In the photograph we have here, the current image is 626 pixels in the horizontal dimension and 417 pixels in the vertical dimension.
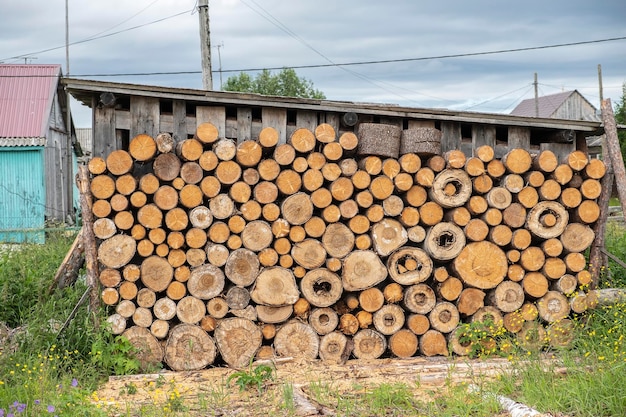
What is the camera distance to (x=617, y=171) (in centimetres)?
802

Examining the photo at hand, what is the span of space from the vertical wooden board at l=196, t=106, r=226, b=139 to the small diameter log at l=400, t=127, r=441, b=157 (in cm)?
190

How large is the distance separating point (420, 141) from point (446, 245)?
1125 millimetres

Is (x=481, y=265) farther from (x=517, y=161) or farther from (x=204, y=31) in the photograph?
(x=204, y=31)

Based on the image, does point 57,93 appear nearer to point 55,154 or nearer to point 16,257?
point 55,154

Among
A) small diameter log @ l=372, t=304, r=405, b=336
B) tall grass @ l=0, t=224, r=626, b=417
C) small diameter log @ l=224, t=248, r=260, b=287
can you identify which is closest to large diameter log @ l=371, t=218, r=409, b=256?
small diameter log @ l=372, t=304, r=405, b=336

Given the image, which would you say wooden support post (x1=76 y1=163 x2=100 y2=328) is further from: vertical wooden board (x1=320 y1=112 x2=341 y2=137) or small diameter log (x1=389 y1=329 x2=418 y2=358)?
small diameter log (x1=389 y1=329 x2=418 y2=358)

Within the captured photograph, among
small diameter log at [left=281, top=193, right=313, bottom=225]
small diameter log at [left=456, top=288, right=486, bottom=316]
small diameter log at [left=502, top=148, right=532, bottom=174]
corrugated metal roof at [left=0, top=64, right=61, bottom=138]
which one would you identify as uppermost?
corrugated metal roof at [left=0, top=64, right=61, bottom=138]

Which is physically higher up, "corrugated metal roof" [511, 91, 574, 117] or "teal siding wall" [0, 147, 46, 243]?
"corrugated metal roof" [511, 91, 574, 117]

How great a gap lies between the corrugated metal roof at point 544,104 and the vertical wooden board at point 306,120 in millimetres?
38401

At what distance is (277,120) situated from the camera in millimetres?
7613

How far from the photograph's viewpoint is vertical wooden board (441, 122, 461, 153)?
796 cm

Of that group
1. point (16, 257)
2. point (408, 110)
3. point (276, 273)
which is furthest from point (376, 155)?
point (16, 257)

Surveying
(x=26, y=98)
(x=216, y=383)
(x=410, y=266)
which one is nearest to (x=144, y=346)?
(x=216, y=383)

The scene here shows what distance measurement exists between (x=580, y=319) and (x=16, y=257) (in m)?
7.06
